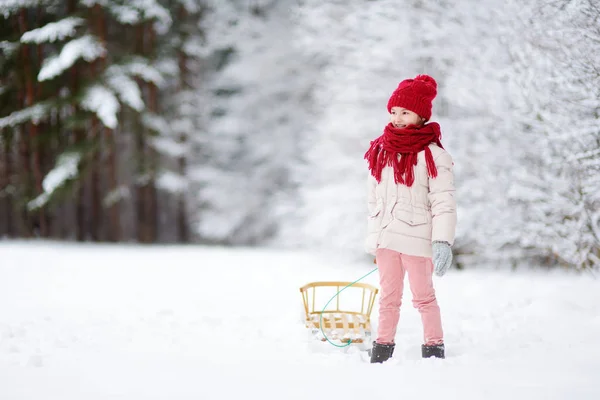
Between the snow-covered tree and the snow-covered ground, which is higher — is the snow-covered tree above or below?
above

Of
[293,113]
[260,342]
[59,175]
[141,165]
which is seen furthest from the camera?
[293,113]

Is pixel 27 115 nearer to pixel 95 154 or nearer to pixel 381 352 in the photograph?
pixel 95 154

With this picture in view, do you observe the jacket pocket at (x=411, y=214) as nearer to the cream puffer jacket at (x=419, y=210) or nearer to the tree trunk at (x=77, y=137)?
the cream puffer jacket at (x=419, y=210)

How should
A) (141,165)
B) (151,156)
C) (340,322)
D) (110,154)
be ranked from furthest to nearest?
(151,156) < (141,165) < (110,154) < (340,322)

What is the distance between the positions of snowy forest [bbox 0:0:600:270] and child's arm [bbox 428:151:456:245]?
2.05m

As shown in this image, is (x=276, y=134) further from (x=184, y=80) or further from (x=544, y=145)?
(x=544, y=145)

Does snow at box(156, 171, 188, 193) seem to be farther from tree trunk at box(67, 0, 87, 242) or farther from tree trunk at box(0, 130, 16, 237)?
tree trunk at box(0, 130, 16, 237)

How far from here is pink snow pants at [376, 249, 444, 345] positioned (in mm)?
3580

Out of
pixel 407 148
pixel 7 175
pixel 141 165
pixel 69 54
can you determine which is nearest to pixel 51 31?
pixel 69 54

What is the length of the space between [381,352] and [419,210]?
1.02 metres

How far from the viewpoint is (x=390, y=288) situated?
145 inches

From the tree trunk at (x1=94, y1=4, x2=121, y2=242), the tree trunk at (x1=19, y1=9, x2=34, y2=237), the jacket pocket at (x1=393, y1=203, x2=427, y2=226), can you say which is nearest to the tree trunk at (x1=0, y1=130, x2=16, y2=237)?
the tree trunk at (x1=19, y1=9, x2=34, y2=237)

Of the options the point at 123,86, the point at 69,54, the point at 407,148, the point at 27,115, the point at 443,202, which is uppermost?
the point at 69,54

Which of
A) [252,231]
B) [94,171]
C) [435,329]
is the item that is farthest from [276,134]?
Result: [435,329]
